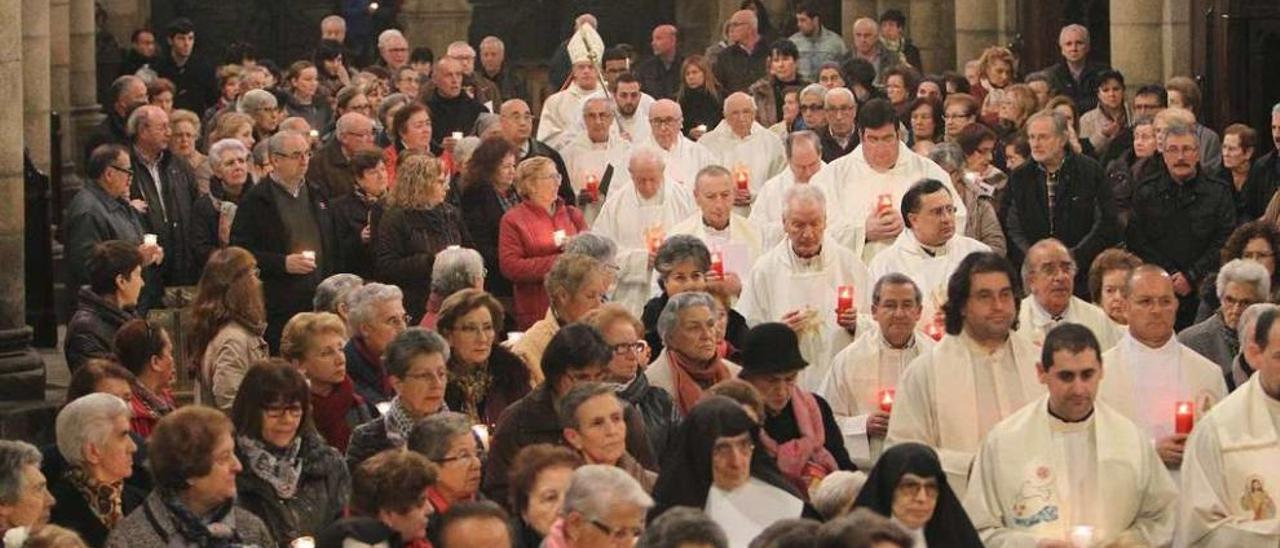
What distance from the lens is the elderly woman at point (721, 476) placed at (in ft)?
36.2

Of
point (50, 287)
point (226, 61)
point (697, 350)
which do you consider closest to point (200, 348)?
point (697, 350)

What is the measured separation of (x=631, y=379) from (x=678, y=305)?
446mm

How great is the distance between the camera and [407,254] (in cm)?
1595

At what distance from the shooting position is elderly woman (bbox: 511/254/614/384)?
1367 centimetres

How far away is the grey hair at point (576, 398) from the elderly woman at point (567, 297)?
211cm

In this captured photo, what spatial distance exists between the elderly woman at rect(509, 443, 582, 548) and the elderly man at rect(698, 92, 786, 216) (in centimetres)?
908

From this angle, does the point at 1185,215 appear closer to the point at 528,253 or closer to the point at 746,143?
the point at 528,253

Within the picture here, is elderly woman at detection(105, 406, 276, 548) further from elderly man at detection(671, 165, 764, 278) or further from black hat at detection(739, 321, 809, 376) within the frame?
elderly man at detection(671, 165, 764, 278)

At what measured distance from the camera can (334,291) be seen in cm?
1401

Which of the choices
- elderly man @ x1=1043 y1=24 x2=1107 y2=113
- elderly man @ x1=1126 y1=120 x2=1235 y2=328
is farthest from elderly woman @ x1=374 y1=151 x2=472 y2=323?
elderly man @ x1=1043 y1=24 x2=1107 y2=113

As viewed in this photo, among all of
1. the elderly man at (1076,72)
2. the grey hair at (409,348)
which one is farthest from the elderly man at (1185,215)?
the grey hair at (409,348)

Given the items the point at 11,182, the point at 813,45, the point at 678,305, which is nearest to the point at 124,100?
the point at 11,182

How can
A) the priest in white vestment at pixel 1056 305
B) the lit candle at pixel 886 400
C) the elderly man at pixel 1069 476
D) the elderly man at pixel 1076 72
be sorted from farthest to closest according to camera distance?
the elderly man at pixel 1076 72 → the priest in white vestment at pixel 1056 305 → the lit candle at pixel 886 400 → the elderly man at pixel 1069 476

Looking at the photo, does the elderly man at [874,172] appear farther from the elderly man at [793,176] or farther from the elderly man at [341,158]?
the elderly man at [341,158]
